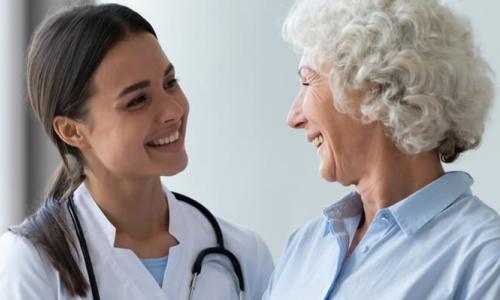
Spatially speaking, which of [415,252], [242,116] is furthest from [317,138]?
[242,116]

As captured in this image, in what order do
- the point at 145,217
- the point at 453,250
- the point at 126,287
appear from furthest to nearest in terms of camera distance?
the point at 145,217, the point at 126,287, the point at 453,250

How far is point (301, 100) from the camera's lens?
1384mm

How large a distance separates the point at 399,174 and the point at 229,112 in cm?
112

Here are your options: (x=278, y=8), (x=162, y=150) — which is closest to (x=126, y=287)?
(x=162, y=150)

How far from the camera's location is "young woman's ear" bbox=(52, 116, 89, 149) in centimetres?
168

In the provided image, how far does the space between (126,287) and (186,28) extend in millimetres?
1004

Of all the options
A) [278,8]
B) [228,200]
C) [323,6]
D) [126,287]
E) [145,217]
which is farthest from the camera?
[228,200]

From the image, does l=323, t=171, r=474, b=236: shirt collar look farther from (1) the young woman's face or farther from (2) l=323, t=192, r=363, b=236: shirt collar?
(1) the young woman's face

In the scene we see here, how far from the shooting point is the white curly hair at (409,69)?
4.03 ft

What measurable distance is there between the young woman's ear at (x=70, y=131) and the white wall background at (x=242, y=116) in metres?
0.71

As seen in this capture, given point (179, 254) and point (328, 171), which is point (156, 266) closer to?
point (179, 254)

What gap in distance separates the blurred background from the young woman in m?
0.55

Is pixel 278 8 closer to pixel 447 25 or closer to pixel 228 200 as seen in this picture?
pixel 228 200

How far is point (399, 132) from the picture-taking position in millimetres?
1263
